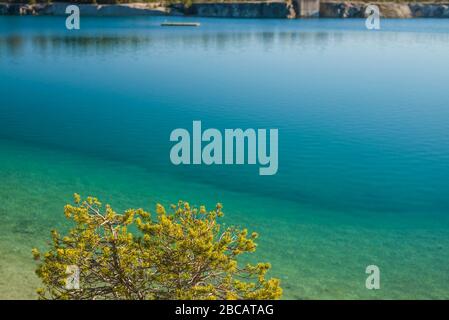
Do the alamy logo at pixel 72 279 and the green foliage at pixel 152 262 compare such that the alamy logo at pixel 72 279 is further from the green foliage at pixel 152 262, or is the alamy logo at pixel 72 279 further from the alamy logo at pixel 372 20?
the alamy logo at pixel 372 20

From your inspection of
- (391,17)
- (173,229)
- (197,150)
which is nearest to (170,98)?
(197,150)

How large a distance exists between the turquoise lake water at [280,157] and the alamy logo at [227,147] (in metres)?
0.58

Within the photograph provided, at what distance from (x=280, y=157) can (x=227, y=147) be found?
10.6ft

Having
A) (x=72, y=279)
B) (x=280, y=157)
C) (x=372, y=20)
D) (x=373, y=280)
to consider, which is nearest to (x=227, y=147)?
(x=280, y=157)

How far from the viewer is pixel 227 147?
28.0 m

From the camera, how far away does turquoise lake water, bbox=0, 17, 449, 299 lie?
1706 centimetres

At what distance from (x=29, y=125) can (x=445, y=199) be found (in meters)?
21.9

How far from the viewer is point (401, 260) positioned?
16.9m

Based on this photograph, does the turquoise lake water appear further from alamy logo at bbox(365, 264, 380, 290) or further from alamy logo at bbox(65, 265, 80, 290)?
alamy logo at bbox(65, 265, 80, 290)

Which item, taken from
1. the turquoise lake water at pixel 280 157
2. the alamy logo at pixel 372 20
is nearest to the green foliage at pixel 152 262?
the turquoise lake water at pixel 280 157

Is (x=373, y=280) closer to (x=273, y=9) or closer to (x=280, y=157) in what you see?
(x=280, y=157)

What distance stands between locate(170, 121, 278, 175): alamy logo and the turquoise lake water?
578mm

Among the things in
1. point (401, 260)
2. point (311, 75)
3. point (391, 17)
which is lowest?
point (401, 260)
